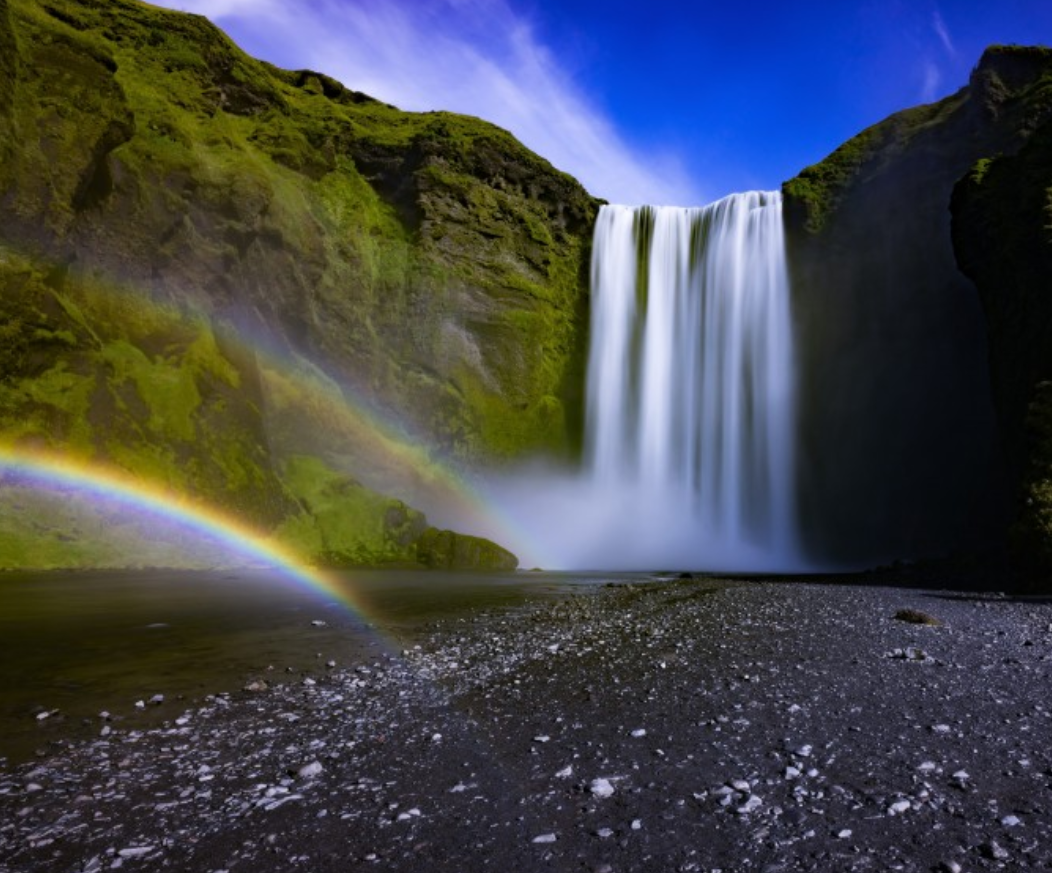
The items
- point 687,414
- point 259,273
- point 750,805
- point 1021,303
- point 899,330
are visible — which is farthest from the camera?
point 687,414

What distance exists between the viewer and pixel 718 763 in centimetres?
555

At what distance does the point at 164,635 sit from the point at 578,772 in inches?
386

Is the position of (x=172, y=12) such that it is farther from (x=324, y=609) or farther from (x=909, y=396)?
(x=909, y=396)

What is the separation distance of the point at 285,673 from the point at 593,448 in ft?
146

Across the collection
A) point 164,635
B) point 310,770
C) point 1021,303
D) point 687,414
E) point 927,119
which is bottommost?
point 310,770

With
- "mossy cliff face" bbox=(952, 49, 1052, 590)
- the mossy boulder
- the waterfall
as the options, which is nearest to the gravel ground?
"mossy cliff face" bbox=(952, 49, 1052, 590)

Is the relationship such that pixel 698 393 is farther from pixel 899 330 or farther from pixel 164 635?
pixel 164 635

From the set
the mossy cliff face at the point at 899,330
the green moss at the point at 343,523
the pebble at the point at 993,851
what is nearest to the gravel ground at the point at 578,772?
the pebble at the point at 993,851

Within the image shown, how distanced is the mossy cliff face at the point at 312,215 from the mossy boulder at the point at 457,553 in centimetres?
1302

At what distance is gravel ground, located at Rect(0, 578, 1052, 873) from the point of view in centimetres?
410

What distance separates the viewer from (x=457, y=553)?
3662cm

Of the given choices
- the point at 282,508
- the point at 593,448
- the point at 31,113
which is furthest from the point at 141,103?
the point at 593,448

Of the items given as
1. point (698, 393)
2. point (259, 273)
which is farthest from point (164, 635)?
point (698, 393)

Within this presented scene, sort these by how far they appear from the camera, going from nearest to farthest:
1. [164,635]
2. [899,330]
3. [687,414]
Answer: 1. [164,635]
2. [899,330]
3. [687,414]
